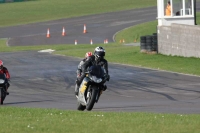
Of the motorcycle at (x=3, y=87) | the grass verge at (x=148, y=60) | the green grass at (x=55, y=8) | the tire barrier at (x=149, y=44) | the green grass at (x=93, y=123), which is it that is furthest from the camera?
the green grass at (x=55, y=8)

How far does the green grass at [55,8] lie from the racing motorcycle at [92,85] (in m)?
47.4

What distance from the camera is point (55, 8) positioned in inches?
2719

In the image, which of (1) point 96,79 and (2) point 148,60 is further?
(2) point 148,60

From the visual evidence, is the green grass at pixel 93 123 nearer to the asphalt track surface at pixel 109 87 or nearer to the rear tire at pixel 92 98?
the rear tire at pixel 92 98

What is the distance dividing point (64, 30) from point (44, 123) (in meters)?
42.8

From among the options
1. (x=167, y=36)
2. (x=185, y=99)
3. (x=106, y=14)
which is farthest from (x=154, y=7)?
(x=185, y=99)

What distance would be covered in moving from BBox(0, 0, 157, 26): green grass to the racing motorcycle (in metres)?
47.4

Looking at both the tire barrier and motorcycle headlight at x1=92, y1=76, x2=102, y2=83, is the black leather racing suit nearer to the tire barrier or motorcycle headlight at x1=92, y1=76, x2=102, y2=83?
motorcycle headlight at x1=92, y1=76, x2=102, y2=83

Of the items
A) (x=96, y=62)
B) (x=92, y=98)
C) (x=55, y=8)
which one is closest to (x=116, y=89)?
(x=96, y=62)

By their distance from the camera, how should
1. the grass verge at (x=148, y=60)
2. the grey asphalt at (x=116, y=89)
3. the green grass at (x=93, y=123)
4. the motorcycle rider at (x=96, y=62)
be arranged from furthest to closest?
the grass verge at (x=148, y=60) → the grey asphalt at (x=116, y=89) → the motorcycle rider at (x=96, y=62) → the green grass at (x=93, y=123)

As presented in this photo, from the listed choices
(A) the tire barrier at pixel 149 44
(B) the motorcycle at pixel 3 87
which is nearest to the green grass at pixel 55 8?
(A) the tire barrier at pixel 149 44

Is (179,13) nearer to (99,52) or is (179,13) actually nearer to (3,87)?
(3,87)

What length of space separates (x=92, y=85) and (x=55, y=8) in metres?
54.9

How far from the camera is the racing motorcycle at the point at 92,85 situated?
14.6 meters
